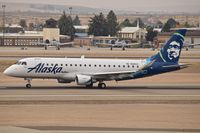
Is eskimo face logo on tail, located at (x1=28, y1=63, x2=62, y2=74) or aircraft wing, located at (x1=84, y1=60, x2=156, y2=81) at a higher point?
eskimo face logo on tail, located at (x1=28, y1=63, x2=62, y2=74)

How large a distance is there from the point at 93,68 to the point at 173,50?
7.50m

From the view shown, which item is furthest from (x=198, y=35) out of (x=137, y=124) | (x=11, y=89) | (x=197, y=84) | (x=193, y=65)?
(x=137, y=124)

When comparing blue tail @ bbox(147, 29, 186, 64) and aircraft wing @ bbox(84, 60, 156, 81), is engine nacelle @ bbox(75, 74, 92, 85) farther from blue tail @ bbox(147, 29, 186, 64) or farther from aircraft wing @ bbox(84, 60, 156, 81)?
blue tail @ bbox(147, 29, 186, 64)

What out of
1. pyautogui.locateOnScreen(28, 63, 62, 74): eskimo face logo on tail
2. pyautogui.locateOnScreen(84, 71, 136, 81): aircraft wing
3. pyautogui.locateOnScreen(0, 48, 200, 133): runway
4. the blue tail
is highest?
the blue tail

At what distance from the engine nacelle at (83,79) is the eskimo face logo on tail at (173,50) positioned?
785cm

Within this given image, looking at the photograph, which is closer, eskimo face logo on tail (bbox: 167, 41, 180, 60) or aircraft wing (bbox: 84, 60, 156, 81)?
aircraft wing (bbox: 84, 60, 156, 81)

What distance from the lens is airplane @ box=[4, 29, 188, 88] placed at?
55812mm

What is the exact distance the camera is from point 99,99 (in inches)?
1817

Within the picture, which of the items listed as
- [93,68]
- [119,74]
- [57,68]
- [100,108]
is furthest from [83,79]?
[100,108]

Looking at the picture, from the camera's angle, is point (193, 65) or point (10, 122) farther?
point (193, 65)

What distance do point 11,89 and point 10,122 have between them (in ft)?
63.2

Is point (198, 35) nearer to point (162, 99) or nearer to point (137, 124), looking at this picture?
point (162, 99)

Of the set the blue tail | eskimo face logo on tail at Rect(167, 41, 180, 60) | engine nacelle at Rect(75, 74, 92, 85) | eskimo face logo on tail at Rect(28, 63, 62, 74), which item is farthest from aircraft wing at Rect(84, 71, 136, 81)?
eskimo face logo on tail at Rect(167, 41, 180, 60)

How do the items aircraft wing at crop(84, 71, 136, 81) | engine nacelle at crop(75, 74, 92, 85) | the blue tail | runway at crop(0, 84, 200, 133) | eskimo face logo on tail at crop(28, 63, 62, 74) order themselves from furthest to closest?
the blue tail < aircraft wing at crop(84, 71, 136, 81) < eskimo face logo on tail at crop(28, 63, 62, 74) < engine nacelle at crop(75, 74, 92, 85) < runway at crop(0, 84, 200, 133)
